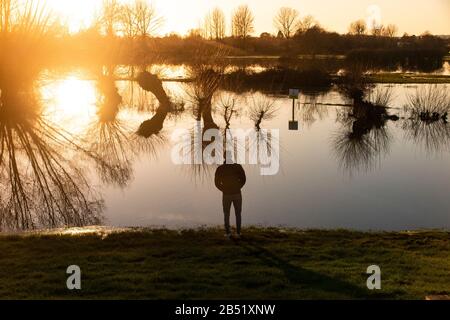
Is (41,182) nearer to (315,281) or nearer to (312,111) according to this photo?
(315,281)

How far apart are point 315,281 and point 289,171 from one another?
51.9 ft

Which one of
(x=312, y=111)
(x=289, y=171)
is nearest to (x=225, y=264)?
(x=289, y=171)

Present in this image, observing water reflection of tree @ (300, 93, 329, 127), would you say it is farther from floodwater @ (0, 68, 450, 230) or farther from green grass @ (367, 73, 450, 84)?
green grass @ (367, 73, 450, 84)

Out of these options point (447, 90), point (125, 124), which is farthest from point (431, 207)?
point (447, 90)

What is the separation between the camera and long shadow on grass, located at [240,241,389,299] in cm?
964

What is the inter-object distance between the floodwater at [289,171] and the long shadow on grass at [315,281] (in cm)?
578

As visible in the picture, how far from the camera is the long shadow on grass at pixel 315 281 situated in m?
9.64

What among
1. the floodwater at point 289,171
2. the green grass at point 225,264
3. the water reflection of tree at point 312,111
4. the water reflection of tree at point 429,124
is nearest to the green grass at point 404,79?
the water reflection of tree at point 312,111

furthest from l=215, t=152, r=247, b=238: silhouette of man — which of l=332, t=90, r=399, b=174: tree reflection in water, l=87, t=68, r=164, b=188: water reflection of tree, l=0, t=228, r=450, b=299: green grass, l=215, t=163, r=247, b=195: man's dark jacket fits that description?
l=332, t=90, r=399, b=174: tree reflection in water

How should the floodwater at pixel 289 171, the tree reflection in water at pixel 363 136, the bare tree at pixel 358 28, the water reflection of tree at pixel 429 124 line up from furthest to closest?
the bare tree at pixel 358 28
the water reflection of tree at pixel 429 124
the tree reflection in water at pixel 363 136
the floodwater at pixel 289 171

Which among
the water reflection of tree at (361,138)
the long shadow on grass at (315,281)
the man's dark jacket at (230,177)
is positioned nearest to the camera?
the long shadow on grass at (315,281)

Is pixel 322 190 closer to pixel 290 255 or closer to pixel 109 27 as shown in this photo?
pixel 290 255

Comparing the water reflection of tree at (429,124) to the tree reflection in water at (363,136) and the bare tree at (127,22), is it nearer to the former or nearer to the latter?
the tree reflection in water at (363,136)
